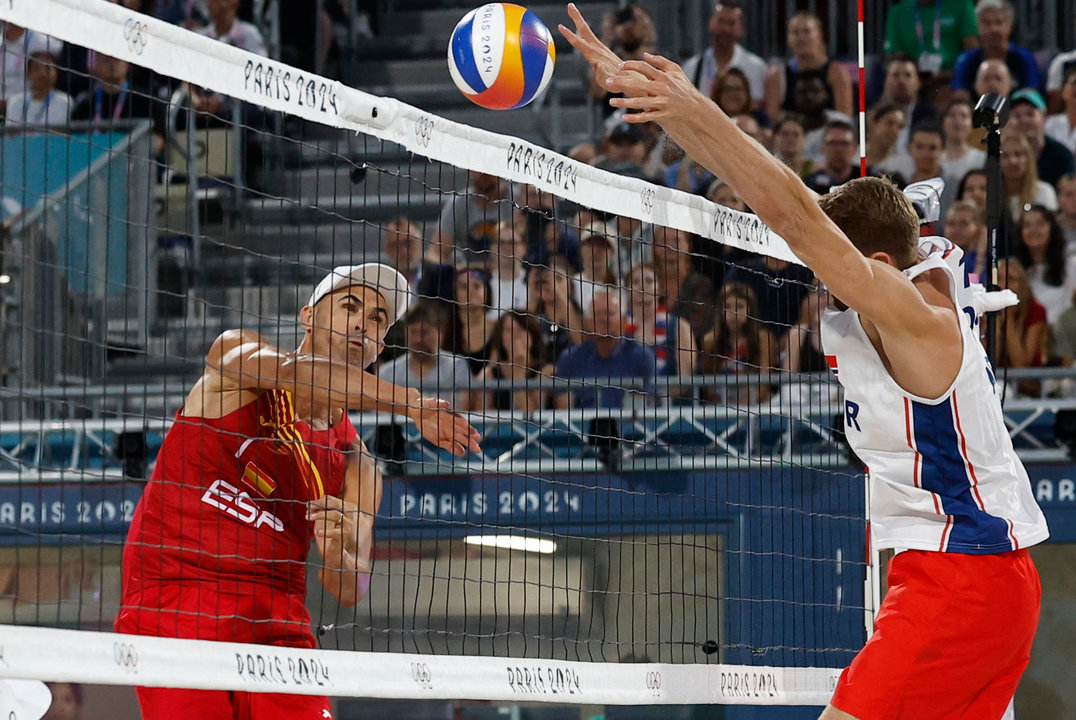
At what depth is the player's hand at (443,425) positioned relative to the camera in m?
3.87

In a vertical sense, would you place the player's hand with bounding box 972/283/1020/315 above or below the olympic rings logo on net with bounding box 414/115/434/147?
below

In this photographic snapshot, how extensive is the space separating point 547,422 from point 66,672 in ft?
12.9

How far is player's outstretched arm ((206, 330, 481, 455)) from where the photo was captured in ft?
12.8

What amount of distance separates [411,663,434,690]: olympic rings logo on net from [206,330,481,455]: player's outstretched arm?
2.02 feet

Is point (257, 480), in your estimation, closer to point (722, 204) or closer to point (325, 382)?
point (325, 382)

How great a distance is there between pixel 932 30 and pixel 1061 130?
1.39 meters

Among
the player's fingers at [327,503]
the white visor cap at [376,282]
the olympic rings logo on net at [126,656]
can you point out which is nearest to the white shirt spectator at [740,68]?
the white visor cap at [376,282]

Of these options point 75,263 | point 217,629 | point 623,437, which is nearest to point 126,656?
point 217,629

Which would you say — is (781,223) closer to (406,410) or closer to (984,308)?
(406,410)

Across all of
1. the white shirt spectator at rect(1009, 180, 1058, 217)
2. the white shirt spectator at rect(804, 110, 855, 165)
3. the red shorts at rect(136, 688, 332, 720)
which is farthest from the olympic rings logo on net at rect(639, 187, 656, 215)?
the white shirt spectator at rect(804, 110, 855, 165)

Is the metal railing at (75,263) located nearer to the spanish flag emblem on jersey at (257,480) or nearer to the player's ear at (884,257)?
the spanish flag emblem on jersey at (257,480)

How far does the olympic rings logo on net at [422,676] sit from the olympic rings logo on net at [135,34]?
180cm

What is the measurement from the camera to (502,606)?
24.3ft

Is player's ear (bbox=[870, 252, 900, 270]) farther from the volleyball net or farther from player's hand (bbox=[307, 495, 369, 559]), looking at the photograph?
player's hand (bbox=[307, 495, 369, 559])
